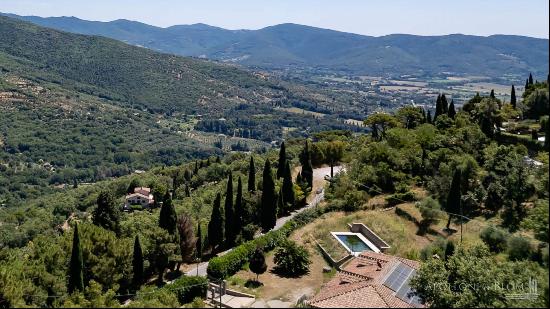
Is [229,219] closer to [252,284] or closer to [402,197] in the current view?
[252,284]

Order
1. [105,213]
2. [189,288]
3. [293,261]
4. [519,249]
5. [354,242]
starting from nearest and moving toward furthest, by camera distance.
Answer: [519,249], [189,288], [293,261], [354,242], [105,213]

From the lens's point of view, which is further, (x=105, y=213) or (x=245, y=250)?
(x=105, y=213)

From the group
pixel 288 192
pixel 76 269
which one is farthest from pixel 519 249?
pixel 76 269

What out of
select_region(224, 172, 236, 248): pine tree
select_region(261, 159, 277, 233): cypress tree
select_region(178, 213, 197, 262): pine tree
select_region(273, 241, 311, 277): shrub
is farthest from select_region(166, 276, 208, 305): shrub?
select_region(261, 159, 277, 233): cypress tree

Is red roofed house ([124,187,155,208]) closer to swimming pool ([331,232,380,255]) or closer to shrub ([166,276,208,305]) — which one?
swimming pool ([331,232,380,255])

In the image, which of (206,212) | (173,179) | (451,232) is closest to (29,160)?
(173,179)

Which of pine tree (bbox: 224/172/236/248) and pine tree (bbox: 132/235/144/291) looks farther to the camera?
pine tree (bbox: 224/172/236/248)
